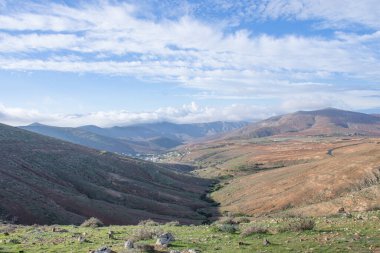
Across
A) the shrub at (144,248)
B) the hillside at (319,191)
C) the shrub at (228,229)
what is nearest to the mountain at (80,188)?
the hillside at (319,191)

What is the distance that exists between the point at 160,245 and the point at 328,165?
240 ft

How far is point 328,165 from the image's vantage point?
287 ft

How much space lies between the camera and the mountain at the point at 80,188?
5906cm

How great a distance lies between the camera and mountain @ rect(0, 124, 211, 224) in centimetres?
5906

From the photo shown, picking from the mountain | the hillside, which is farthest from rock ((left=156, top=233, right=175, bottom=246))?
the mountain

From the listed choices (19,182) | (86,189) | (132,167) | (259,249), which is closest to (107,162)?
(132,167)

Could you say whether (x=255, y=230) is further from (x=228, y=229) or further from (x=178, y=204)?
(x=178, y=204)

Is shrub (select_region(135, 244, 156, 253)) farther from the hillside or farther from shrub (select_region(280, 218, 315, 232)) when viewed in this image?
the hillside

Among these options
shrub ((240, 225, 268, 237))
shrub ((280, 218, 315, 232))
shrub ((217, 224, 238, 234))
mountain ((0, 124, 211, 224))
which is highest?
shrub ((280, 218, 315, 232))

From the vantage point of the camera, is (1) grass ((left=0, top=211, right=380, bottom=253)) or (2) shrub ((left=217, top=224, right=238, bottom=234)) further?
(2) shrub ((left=217, top=224, right=238, bottom=234))

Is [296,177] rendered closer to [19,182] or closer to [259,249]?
[19,182]

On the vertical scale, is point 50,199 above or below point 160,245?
below

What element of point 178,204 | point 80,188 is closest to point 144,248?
point 80,188

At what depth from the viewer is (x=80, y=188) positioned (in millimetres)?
84750
